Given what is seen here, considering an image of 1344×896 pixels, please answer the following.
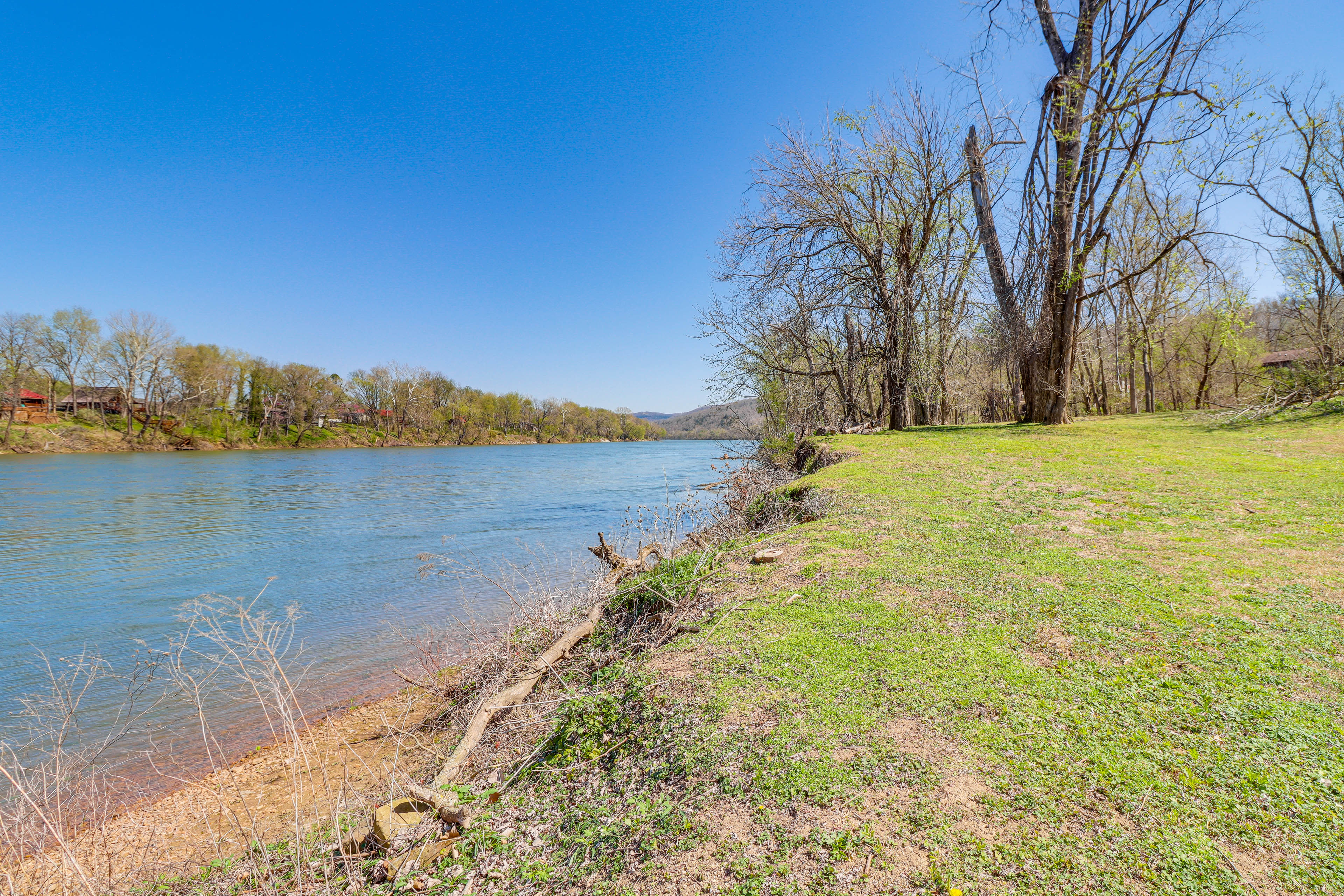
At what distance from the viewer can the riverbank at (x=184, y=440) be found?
4431 cm

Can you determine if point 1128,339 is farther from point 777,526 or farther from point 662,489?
point 777,526

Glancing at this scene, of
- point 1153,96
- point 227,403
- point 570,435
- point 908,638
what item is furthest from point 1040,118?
point 570,435

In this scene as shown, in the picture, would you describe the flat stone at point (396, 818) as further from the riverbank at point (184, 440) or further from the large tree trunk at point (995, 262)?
the riverbank at point (184, 440)

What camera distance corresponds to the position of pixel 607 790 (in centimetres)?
276

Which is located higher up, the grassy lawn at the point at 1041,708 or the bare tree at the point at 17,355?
the bare tree at the point at 17,355

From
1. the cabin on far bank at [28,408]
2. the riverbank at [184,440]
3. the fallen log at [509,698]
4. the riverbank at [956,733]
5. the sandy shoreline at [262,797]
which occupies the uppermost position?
the cabin on far bank at [28,408]

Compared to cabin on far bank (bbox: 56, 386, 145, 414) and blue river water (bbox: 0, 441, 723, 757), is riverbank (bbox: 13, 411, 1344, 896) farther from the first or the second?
cabin on far bank (bbox: 56, 386, 145, 414)

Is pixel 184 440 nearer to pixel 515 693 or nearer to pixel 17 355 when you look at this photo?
pixel 17 355

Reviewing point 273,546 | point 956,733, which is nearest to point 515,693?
point 956,733

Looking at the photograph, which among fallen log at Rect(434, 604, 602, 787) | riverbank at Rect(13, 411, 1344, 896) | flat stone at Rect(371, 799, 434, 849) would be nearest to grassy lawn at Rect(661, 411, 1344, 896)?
riverbank at Rect(13, 411, 1344, 896)

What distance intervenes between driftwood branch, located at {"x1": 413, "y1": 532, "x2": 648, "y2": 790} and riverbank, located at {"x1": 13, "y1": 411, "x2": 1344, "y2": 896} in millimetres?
154

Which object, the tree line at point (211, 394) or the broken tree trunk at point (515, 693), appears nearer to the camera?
the broken tree trunk at point (515, 693)

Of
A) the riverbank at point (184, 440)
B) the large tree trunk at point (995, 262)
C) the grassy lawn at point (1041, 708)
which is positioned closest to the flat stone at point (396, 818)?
the grassy lawn at point (1041, 708)

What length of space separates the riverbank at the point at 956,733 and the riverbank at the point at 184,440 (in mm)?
64237
